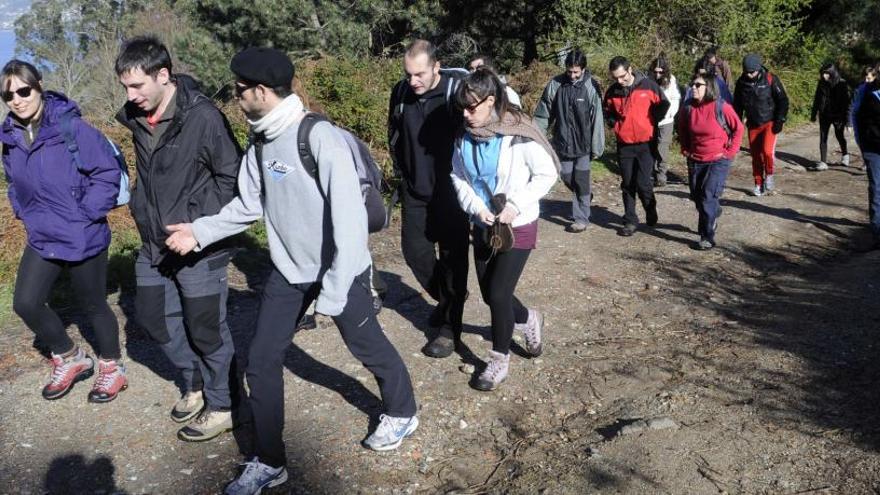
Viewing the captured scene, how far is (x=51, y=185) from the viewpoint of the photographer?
429cm

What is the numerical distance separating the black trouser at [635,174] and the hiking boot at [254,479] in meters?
5.58

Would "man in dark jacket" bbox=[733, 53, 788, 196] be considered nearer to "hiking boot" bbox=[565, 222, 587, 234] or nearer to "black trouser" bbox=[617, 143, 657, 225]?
"black trouser" bbox=[617, 143, 657, 225]

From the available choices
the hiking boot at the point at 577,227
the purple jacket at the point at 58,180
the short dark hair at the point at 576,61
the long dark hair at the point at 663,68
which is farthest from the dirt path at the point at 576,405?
the long dark hair at the point at 663,68

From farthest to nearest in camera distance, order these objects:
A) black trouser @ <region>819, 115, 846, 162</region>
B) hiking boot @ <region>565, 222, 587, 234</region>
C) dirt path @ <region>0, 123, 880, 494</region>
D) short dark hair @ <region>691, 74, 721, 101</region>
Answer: black trouser @ <region>819, 115, 846, 162</region> → hiking boot @ <region>565, 222, 587, 234</region> → short dark hair @ <region>691, 74, 721, 101</region> → dirt path @ <region>0, 123, 880, 494</region>

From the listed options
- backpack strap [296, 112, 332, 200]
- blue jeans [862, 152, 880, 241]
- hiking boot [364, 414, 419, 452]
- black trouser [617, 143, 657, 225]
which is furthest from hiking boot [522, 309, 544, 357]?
blue jeans [862, 152, 880, 241]

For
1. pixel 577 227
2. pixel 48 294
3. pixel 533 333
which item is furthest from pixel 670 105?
pixel 48 294

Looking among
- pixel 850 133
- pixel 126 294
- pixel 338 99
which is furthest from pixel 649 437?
pixel 850 133

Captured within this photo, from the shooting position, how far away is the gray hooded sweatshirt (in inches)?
132

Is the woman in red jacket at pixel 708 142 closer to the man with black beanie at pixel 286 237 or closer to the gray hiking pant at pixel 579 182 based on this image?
the gray hiking pant at pixel 579 182

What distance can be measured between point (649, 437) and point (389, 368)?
1.35 meters

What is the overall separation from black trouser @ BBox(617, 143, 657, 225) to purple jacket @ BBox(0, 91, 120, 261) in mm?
5335

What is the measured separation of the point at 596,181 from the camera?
1127 centimetres

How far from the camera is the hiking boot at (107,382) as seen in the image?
4645 millimetres

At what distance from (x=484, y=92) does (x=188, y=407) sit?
91.4 inches
